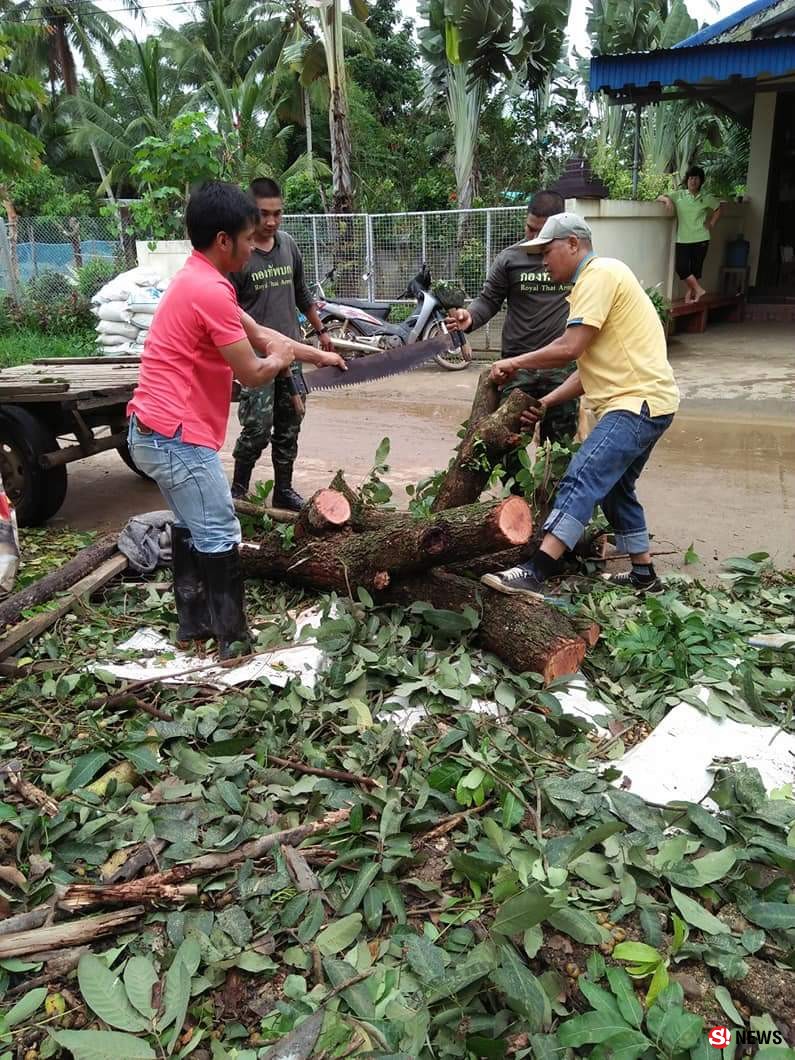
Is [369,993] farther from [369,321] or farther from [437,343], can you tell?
[369,321]

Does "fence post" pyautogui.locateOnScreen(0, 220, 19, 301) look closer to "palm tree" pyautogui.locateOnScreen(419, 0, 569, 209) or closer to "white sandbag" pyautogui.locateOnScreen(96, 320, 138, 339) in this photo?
"white sandbag" pyautogui.locateOnScreen(96, 320, 138, 339)

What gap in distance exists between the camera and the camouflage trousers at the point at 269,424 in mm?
5254

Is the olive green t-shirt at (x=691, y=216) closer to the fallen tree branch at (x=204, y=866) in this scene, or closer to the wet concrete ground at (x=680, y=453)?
the wet concrete ground at (x=680, y=453)

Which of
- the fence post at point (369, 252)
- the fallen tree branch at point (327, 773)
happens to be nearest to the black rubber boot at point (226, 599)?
the fallen tree branch at point (327, 773)

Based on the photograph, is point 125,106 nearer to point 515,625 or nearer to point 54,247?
point 54,247

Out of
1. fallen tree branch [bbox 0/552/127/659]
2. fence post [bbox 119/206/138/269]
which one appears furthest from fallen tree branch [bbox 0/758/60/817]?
fence post [bbox 119/206/138/269]

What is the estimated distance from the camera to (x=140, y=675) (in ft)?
11.8

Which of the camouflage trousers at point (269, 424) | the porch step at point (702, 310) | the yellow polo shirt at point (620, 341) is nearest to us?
the yellow polo shirt at point (620, 341)

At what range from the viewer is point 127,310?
1127 centimetres

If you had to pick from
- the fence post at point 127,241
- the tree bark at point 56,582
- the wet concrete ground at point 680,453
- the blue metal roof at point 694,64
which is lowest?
the wet concrete ground at point 680,453

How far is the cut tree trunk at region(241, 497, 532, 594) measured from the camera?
11.9ft

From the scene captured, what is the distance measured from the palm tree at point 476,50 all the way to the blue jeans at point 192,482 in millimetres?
14657

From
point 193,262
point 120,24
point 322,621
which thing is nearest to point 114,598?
point 322,621

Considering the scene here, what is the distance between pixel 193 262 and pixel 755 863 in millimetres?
2931
